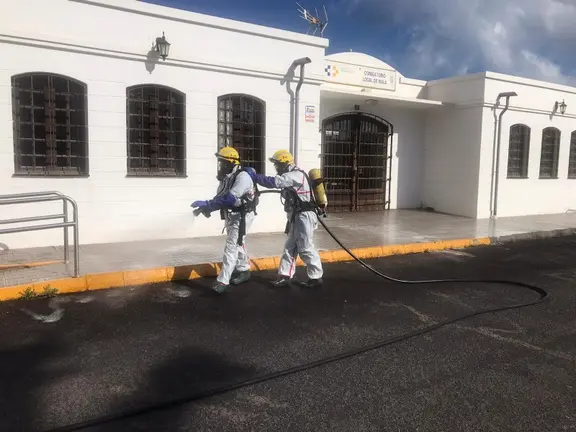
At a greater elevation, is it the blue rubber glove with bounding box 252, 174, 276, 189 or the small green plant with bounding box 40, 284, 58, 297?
the blue rubber glove with bounding box 252, 174, 276, 189

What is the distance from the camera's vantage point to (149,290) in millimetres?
6297

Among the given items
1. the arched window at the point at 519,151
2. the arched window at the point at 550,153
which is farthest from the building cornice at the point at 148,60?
the arched window at the point at 550,153

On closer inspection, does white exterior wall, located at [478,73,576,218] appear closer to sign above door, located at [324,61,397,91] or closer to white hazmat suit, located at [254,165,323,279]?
sign above door, located at [324,61,397,91]

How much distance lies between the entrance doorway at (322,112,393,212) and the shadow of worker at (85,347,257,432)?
9.44m

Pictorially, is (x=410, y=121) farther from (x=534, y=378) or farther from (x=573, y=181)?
(x=534, y=378)

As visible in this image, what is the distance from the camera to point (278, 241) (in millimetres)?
9266

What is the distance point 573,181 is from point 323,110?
8.63 metres

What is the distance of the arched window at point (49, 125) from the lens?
7.83 m

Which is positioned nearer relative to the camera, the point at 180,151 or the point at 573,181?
the point at 180,151

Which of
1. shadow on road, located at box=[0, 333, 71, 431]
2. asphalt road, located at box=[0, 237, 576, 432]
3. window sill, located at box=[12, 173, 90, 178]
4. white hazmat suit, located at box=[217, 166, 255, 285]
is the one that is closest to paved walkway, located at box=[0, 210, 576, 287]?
asphalt road, located at box=[0, 237, 576, 432]

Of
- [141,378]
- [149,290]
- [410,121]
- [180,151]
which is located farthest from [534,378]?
[410,121]

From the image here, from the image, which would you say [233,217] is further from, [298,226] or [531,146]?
[531,146]

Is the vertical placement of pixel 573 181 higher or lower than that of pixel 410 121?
lower

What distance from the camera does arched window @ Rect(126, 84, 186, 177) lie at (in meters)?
8.73
